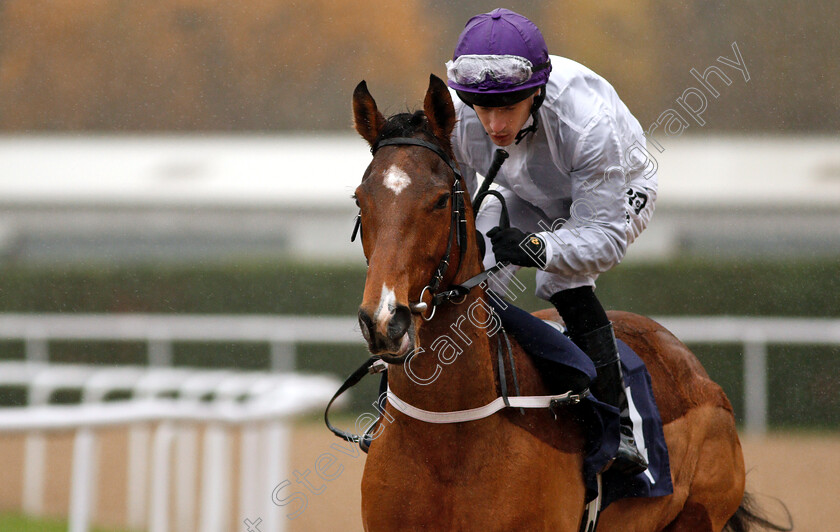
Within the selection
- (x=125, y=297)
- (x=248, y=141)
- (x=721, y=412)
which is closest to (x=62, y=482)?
(x=125, y=297)

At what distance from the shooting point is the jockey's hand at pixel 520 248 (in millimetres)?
1989

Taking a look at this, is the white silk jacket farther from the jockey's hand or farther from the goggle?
the goggle

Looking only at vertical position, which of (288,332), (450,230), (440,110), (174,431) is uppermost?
(440,110)

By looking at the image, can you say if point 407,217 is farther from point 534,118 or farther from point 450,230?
point 534,118

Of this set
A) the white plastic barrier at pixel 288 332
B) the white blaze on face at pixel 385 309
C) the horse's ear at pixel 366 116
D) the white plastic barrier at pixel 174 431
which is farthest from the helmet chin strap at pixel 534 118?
the white plastic barrier at pixel 288 332

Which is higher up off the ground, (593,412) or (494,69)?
(494,69)

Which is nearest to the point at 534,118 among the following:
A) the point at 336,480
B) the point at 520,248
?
the point at 520,248

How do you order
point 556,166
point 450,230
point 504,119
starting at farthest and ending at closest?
point 556,166 → point 504,119 → point 450,230

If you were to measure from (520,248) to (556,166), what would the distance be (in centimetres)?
39

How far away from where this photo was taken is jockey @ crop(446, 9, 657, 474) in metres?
2.04

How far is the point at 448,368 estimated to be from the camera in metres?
1.95

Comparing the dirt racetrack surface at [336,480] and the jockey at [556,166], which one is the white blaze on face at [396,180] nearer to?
the jockey at [556,166]

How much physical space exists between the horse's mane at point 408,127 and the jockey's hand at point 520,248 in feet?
0.75

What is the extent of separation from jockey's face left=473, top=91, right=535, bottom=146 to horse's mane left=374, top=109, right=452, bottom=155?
0.18 m
